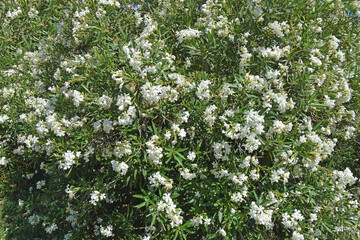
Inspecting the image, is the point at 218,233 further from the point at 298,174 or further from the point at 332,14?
the point at 332,14

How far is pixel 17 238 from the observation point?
14.4 ft

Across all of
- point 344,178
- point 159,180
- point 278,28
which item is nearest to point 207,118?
point 159,180

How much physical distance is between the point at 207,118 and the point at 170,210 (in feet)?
3.37

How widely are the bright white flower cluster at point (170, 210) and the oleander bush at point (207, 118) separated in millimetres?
15

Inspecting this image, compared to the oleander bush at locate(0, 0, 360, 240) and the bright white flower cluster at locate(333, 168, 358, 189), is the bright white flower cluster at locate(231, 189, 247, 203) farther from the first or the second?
the bright white flower cluster at locate(333, 168, 358, 189)

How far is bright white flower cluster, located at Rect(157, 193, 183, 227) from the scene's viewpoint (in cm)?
269

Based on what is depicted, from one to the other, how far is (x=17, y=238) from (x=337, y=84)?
5395 mm

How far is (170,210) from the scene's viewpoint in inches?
106

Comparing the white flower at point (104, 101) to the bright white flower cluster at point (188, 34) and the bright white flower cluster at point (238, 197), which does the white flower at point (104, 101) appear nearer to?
the bright white flower cluster at point (188, 34)

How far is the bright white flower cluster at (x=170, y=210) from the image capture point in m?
2.69

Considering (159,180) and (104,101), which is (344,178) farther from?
(104,101)

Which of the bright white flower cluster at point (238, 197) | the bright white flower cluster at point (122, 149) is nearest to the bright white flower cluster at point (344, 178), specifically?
the bright white flower cluster at point (238, 197)

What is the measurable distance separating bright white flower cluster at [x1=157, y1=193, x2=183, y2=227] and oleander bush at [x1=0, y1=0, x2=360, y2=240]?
0.05 ft

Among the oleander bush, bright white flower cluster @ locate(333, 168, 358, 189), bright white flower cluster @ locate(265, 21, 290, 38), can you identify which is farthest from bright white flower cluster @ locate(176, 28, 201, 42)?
bright white flower cluster @ locate(333, 168, 358, 189)
